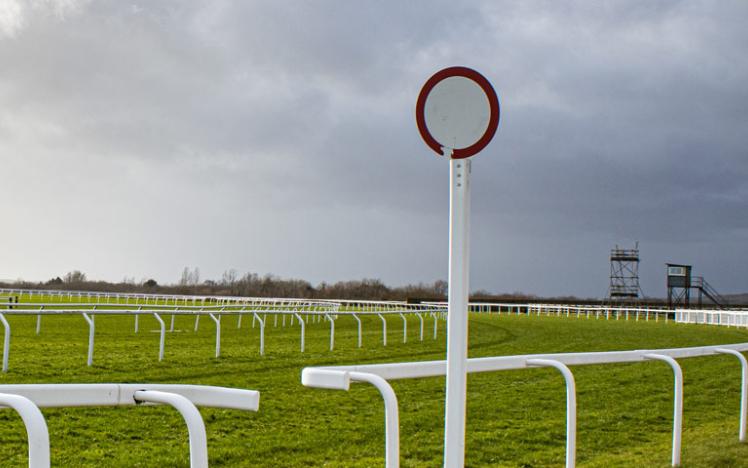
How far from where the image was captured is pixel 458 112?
338 cm

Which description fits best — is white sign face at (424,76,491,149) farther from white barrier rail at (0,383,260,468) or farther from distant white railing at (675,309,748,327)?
distant white railing at (675,309,748,327)

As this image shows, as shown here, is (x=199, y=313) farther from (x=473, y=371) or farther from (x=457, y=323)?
(x=457, y=323)

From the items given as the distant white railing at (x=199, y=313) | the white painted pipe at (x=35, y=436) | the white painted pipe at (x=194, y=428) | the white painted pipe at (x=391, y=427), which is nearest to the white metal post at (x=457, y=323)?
the white painted pipe at (x=391, y=427)

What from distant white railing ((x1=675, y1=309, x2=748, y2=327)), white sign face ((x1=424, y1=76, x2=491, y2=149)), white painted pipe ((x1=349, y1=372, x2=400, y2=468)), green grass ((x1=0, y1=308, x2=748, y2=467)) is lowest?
green grass ((x1=0, y1=308, x2=748, y2=467))

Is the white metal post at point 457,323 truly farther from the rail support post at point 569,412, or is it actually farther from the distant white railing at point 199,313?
the distant white railing at point 199,313

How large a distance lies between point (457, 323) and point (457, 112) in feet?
3.10

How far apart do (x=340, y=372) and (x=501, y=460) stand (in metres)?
2.71

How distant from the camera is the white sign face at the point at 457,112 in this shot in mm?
3340

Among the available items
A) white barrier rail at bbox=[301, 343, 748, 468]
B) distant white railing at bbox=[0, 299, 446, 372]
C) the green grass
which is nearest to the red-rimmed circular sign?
white barrier rail at bbox=[301, 343, 748, 468]

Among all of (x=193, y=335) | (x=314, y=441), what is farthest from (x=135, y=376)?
(x=193, y=335)

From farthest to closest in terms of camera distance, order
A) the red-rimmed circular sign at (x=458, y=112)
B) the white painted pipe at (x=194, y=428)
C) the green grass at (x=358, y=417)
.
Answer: the green grass at (x=358, y=417) → the red-rimmed circular sign at (x=458, y=112) → the white painted pipe at (x=194, y=428)

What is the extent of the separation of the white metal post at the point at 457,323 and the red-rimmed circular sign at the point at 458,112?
16cm

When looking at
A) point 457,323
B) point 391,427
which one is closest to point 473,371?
point 457,323

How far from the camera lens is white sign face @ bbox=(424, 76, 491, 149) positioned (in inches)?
131
